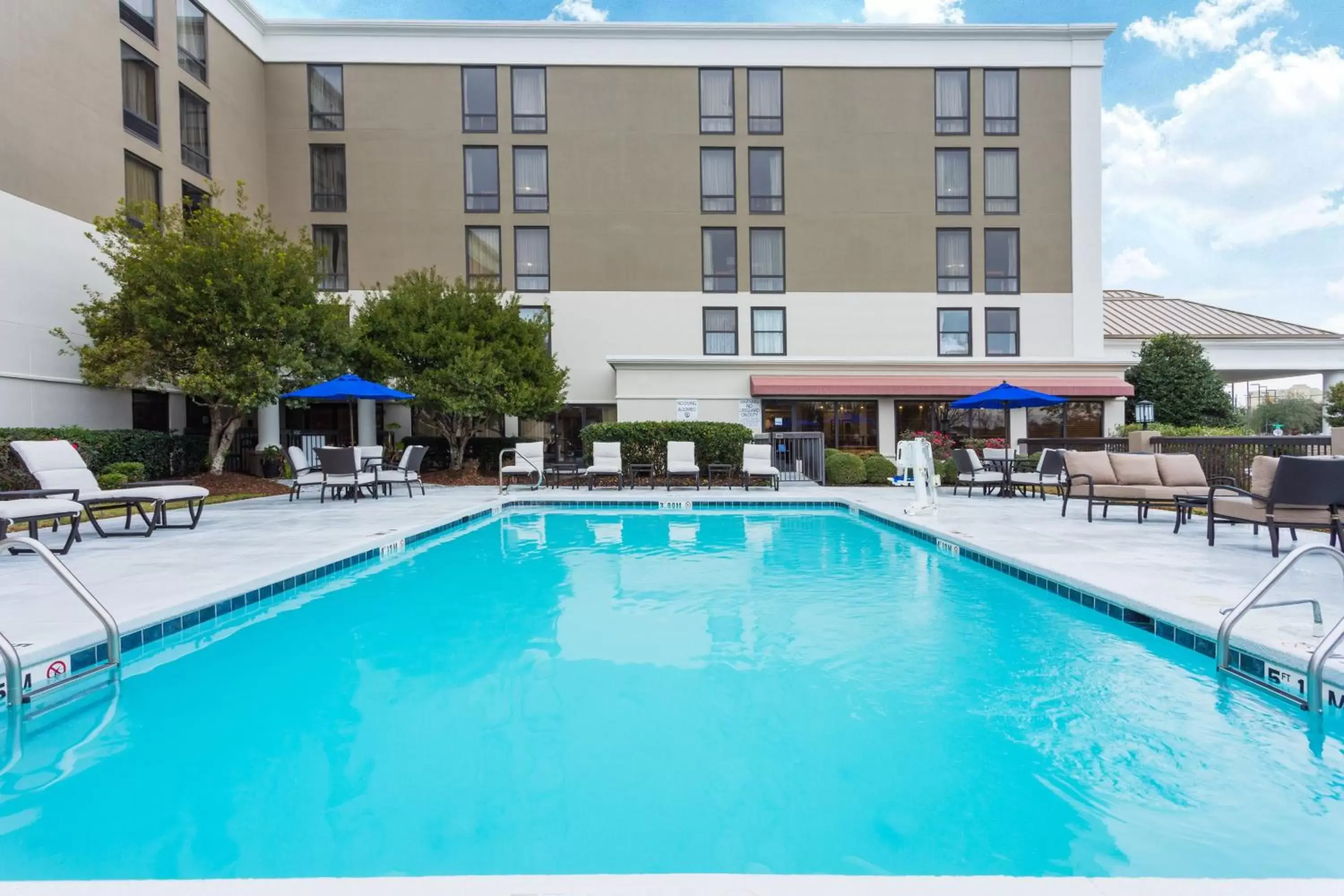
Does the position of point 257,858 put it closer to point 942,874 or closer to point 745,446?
point 942,874

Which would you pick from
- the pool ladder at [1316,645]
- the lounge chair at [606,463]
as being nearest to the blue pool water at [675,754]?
the pool ladder at [1316,645]

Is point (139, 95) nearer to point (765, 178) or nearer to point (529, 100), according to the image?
point (529, 100)

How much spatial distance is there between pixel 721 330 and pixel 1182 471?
14.0 m

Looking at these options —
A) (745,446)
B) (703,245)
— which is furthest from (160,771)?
(703,245)

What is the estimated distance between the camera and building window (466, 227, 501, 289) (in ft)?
68.9

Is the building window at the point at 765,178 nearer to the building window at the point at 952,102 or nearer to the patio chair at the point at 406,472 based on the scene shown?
the building window at the point at 952,102

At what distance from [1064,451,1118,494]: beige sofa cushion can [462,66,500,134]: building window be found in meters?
18.8

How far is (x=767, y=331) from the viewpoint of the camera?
70.0 ft

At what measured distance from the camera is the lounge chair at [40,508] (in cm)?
611

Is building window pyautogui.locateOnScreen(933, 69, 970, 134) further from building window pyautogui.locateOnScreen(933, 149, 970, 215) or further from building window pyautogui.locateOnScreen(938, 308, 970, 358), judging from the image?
building window pyautogui.locateOnScreen(938, 308, 970, 358)

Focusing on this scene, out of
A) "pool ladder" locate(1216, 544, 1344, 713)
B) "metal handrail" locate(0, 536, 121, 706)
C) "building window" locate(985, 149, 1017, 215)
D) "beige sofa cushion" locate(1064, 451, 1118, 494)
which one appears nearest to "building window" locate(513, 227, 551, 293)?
"building window" locate(985, 149, 1017, 215)

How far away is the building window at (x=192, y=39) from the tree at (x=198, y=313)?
569 cm

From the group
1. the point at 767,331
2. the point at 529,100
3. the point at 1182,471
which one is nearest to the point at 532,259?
the point at 529,100

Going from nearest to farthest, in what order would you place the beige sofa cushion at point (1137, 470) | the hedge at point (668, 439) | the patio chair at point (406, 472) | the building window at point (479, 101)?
the beige sofa cushion at point (1137, 470)
the patio chair at point (406, 472)
the hedge at point (668, 439)
the building window at point (479, 101)
